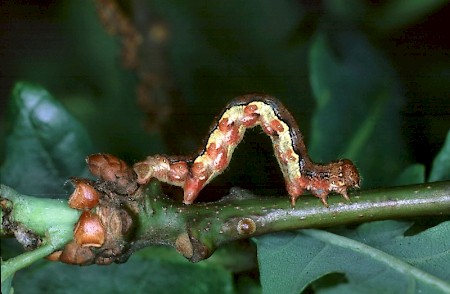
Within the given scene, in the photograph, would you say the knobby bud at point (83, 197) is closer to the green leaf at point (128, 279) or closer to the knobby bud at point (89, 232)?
the knobby bud at point (89, 232)

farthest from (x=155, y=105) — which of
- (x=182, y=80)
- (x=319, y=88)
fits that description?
(x=319, y=88)

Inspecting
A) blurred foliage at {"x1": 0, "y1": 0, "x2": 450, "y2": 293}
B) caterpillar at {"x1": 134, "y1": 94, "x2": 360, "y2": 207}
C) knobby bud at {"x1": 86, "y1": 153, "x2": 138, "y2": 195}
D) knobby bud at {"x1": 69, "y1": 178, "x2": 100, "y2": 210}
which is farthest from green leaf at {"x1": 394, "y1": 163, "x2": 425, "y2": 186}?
knobby bud at {"x1": 69, "y1": 178, "x2": 100, "y2": 210}

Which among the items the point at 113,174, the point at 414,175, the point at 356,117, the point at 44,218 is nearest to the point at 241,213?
the point at 113,174

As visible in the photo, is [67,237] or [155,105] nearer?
[67,237]

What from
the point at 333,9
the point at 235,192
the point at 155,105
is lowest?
the point at 235,192

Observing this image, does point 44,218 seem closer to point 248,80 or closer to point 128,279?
point 128,279

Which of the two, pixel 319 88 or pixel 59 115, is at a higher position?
pixel 319 88

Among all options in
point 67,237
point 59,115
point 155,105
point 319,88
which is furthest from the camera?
point 155,105

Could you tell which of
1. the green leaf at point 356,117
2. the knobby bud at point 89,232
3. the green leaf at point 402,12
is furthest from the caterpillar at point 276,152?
the green leaf at point 402,12

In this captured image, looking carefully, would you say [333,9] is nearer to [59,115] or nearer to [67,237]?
[59,115]
